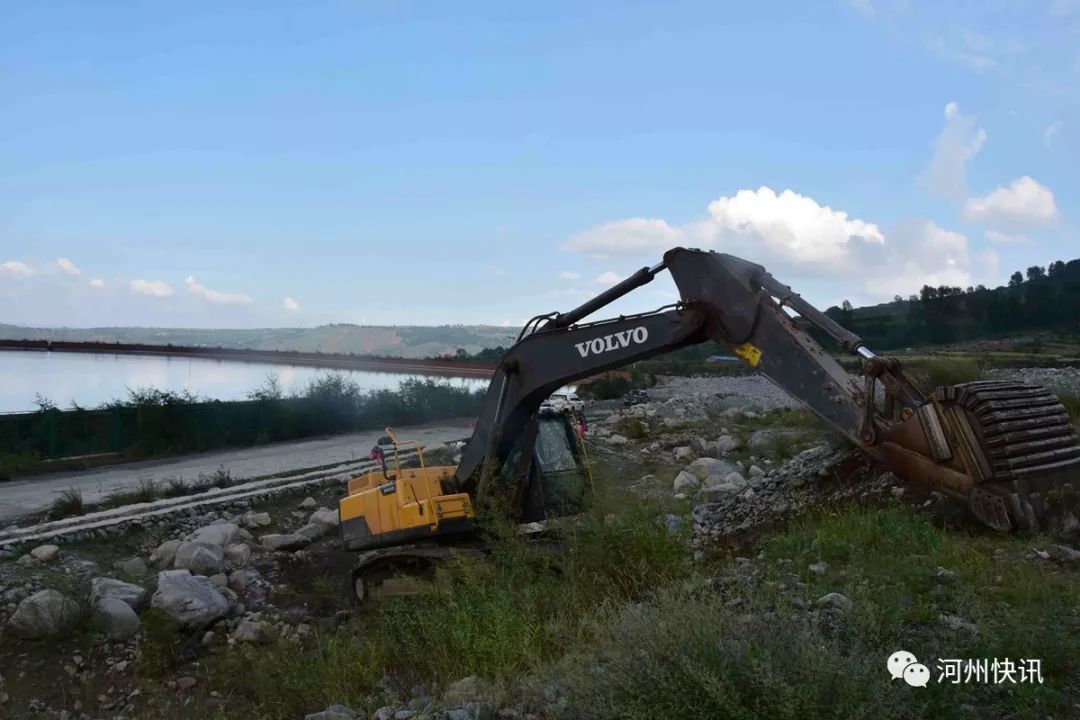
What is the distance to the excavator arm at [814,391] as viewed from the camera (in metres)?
6.48

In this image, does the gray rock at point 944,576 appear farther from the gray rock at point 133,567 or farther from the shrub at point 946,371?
the gray rock at point 133,567

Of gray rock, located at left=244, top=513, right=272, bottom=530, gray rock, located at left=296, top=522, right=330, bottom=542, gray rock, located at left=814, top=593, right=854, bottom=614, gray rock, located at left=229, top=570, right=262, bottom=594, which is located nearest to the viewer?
gray rock, located at left=814, top=593, right=854, bottom=614

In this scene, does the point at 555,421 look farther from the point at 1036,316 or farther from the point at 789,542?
the point at 1036,316

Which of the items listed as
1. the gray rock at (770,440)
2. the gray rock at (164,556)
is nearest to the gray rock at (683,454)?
the gray rock at (770,440)

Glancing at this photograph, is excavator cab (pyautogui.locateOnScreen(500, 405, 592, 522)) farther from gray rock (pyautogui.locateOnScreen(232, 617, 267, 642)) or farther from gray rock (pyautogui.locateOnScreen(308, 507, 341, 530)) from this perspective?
gray rock (pyautogui.locateOnScreen(308, 507, 341, 530))

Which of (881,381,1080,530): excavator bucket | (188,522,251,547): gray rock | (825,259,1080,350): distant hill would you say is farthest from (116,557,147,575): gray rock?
(825,259,1080,350): distant hill

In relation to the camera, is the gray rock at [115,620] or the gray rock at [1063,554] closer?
the gray rock at [1063,554]

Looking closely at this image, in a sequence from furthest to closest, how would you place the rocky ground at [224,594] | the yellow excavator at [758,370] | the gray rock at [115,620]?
the gray rock at [115,620], the yellow excavator at [758,370], the rocky ground at [224,594]

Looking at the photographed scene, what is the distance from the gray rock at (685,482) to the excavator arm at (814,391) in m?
4.85

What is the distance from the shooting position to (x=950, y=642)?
4566 mm

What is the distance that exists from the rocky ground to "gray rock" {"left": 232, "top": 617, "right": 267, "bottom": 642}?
0.02m

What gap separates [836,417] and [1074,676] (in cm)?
318

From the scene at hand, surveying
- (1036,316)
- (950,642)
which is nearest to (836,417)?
(950,642)

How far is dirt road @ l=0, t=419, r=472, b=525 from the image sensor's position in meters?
16.9
